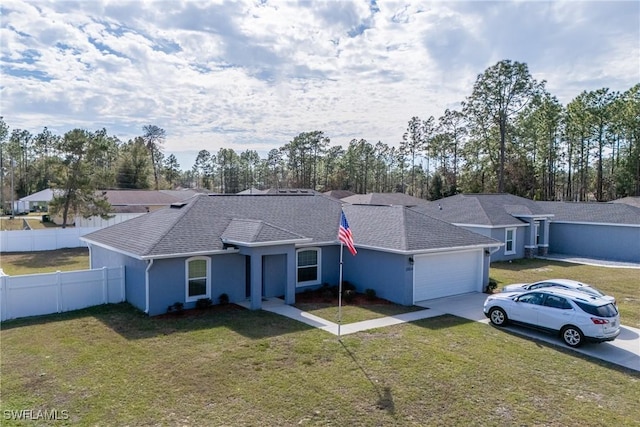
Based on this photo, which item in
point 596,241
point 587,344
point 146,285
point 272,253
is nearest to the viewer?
point 587,344

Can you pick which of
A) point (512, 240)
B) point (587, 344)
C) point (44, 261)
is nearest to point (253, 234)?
point (587, 344)

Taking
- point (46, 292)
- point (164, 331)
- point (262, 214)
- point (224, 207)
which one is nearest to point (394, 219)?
point (262, 214)

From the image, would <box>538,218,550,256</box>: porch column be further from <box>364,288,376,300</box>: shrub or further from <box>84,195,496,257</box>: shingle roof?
<box>364,288,376,300</box>: shrub

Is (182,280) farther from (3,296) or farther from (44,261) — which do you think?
(44,261)

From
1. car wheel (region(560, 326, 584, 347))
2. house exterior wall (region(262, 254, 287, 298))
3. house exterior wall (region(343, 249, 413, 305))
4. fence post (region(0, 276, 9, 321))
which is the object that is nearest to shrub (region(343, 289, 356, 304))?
house exterior wall (region(343, 249, 413, 305))

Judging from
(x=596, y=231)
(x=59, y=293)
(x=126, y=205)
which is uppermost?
(x=126, y=205)

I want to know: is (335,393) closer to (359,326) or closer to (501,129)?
(359,326)
